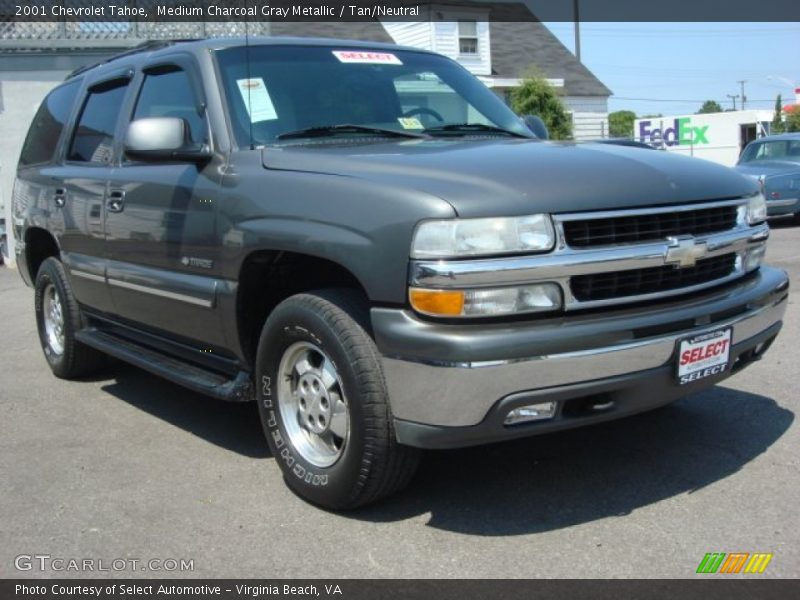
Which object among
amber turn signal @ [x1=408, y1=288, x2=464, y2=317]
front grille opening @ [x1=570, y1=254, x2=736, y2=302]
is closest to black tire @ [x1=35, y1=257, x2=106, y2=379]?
amber turn signal @ [x1=408, y1=288, x2=464, y2=317]

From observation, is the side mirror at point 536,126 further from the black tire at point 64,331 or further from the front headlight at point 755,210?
the black tire at point 64,331

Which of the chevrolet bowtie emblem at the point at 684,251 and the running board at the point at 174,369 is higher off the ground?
the chevrolet bowtie emblem at the point at 684,251

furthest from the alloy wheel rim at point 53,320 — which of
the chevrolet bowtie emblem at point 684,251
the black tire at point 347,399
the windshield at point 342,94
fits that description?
the chevrolet bowtie emblem at point 684,251

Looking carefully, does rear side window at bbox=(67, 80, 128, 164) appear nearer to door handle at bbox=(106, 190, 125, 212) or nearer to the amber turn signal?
door handle at bbox=(106, 190, 125, 212)

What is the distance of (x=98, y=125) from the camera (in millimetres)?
5215

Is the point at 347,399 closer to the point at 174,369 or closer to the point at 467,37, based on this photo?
the point at 174,369

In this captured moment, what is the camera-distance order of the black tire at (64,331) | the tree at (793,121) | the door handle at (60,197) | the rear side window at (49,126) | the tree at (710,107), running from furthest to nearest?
1. the tree at (710,107)
2. the tree at (793,121)
3. the rear side window at (49,126)
4. the black tire at (64,331)
5. the door handle at (60,197)

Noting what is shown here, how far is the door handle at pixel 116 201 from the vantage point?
453cm

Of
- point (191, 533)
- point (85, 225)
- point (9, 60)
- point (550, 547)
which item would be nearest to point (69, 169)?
point (85, 225)

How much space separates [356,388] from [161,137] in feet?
5.00

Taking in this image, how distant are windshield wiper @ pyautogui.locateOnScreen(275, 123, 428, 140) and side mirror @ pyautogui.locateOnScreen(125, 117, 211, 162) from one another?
0.39m

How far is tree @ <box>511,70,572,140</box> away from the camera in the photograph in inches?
1016

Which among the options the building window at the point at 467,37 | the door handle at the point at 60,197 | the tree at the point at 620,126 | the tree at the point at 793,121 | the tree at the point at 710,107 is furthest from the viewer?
the tree at the point at 710,107

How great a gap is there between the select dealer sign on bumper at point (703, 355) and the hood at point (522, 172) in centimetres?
54
